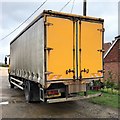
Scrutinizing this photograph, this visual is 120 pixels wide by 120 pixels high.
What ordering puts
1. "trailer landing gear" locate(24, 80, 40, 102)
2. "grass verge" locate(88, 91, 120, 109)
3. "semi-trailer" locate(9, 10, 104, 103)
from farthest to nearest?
"trailer landing gear" locate(24, 80, 40, 102)
"grass verge" locate(88, 91, 120, 109)
"semi-trailer" locate(9, 10, 104, 103)

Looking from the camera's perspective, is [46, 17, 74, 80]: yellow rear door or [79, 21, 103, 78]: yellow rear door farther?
[79, 21, 103, 78]: yellow rear door

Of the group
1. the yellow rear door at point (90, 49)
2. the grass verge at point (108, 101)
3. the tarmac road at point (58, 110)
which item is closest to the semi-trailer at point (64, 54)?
the yellow rear door at point (90, 49)

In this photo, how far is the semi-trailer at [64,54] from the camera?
8641 millimetres

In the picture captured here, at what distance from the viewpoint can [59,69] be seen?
882cm

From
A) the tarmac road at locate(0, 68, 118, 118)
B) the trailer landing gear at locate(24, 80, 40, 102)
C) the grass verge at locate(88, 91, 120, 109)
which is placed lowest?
the tarmac road at locate(0, 68, 118, 118)

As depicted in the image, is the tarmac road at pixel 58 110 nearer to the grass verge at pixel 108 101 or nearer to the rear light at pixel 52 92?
the grass verge at pixel 108 101

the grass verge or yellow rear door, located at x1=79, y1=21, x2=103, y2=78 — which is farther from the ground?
yellow rear door, located at x1=79, y1=21, x2=103, y2=78

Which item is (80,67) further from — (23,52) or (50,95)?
(23,52)

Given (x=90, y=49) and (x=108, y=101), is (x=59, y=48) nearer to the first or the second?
(x=90, y=49)

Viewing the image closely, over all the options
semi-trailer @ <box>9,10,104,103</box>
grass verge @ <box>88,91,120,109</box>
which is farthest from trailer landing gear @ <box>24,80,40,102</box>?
grass verge @ <box>88,91,120,109</box>

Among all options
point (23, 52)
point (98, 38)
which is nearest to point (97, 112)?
point (98, 38)

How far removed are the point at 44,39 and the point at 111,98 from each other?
522cm

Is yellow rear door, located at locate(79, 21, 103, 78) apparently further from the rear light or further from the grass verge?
the rear light

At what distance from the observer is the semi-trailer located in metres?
8.64
